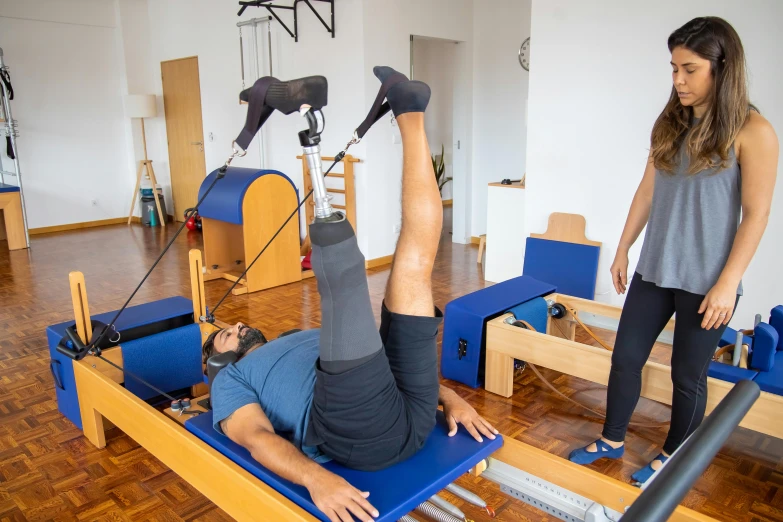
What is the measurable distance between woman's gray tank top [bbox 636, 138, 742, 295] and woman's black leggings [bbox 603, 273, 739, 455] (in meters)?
0.07

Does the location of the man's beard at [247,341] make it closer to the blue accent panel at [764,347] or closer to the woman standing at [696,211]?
the woman standing at [696,211]

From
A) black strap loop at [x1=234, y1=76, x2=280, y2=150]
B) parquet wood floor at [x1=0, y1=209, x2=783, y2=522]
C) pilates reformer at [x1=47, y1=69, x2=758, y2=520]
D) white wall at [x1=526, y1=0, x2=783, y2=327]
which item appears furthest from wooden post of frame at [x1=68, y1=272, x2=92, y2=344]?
white wall at [x1=526, y1=0, x2=783, y2=327]

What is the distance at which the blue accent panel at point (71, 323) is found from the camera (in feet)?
8.20

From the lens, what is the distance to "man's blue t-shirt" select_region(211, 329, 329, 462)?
5.27 feet

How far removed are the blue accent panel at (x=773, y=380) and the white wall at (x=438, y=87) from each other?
631 centimetres

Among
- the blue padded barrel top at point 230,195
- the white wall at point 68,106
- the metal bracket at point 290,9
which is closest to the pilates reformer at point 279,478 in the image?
the blue padded barrel top at point 230,195

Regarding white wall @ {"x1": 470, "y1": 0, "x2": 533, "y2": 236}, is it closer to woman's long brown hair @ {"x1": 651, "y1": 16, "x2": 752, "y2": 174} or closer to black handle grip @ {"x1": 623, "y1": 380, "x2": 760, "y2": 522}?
woman's long brown hair @ {"x1": 651, "y1": 16, "x2": 752, "y2": 174}

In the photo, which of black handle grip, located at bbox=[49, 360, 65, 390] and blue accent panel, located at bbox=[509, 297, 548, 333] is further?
blue accent panel, located at bbox=[509, 297, 548, 333]

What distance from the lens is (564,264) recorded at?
3.92 m

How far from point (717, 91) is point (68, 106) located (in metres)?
7.34

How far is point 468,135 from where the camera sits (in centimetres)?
605

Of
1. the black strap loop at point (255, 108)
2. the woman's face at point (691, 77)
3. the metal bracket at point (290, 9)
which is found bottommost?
the black strap loop at point (255, 108)

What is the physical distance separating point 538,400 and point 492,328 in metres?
0.39

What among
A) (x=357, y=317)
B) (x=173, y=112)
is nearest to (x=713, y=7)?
(x=357, y=317)
